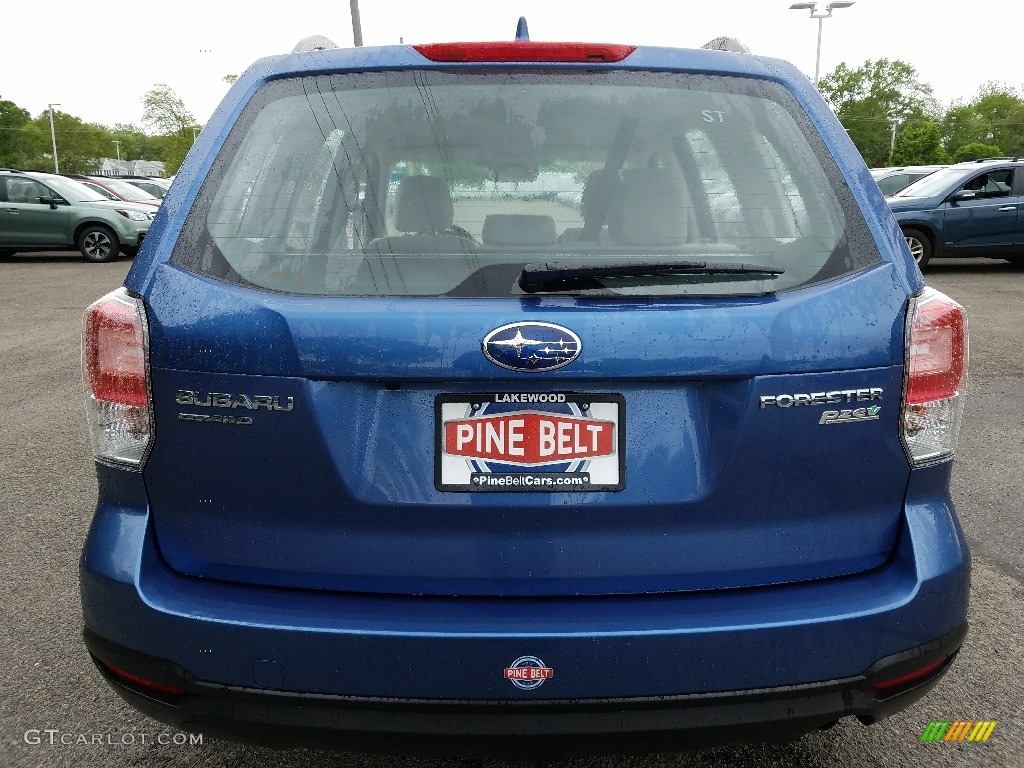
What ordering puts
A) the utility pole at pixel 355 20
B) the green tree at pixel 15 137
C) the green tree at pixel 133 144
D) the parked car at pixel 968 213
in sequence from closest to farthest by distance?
the parked car at pixel 968 213
the utility pole at pixel 355 20
the green tree at pixel 15 137
the green tree at pixel 133 144

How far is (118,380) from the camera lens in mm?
1916

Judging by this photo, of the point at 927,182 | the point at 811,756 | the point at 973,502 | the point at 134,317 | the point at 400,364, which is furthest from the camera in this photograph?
the point at 927,182

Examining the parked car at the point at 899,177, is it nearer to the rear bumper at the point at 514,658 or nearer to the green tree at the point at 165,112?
the rear bumper at the point at 514,658

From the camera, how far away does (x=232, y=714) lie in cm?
184

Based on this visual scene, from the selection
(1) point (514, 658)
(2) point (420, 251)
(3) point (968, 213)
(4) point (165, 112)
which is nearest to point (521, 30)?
(2) point (420, 251)

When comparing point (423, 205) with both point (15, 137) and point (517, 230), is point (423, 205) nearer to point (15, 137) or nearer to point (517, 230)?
point (517, 230)

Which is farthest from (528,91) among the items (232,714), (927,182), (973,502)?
(927,182)

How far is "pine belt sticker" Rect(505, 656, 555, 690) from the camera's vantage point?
1.76m

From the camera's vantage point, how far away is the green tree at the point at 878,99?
346ft

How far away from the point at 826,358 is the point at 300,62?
4.33ft

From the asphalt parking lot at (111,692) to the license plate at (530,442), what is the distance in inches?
39.1

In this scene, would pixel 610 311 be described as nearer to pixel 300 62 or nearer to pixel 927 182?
pixel 300 62

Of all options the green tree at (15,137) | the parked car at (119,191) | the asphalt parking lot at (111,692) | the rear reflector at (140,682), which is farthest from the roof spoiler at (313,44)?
the green tree at (15,137)

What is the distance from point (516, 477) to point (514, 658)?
1.08 feet
